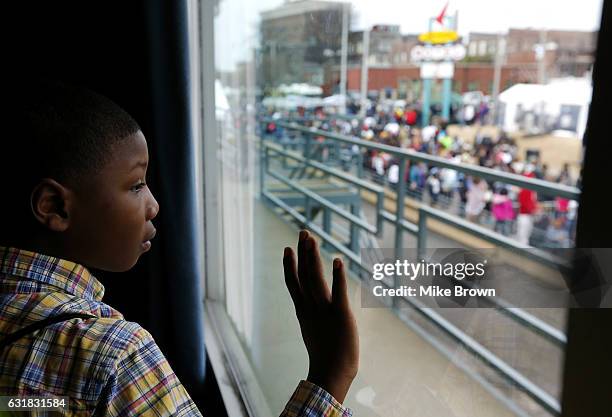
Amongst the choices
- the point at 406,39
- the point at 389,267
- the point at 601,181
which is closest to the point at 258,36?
the point at 406,39

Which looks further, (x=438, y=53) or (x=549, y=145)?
(x=438, y=53)

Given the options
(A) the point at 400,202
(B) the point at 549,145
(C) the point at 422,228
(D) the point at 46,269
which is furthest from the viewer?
(A) the point at 400,202

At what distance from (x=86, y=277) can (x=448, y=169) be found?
53.3 inches

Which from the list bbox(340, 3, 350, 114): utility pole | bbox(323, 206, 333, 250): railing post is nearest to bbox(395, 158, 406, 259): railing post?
bbox(323, 206, 333, 250): railing post

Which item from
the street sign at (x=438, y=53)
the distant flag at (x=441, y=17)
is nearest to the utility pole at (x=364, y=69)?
the street sign at (x=438, y=53)

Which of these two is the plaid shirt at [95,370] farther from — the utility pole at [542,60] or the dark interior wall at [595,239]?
the utility pole at [542,60]

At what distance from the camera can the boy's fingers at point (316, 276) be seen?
500mm

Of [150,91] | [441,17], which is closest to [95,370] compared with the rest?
[150,91]

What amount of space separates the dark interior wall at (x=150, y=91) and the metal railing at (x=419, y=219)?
1.66ft

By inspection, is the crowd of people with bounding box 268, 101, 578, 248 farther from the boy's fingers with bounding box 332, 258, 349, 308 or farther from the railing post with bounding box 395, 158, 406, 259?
the boy's fingers with bounding box 332, 258, 349, 308

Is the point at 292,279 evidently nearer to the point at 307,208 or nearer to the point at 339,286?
the point at 339,286

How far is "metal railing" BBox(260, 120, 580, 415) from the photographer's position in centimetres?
77

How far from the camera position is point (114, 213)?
2.16 ft

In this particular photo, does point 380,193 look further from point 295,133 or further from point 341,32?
point 341,32
